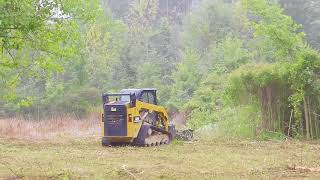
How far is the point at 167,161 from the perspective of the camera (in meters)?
11.2

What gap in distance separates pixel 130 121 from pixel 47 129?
9787 millimetres

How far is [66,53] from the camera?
1149 cm

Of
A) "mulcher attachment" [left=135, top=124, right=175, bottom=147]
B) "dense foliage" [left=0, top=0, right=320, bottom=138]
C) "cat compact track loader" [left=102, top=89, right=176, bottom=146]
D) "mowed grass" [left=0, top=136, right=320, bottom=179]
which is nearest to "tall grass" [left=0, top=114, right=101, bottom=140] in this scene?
"dense foliage" [left=0, top=0, right=320, bottom=138]

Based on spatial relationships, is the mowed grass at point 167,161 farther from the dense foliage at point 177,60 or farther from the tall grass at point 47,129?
the tall grass at point 47,129

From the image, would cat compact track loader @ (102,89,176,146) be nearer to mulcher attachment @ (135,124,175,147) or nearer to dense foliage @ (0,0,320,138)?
mulcher attachment @ (135,124,175,147)

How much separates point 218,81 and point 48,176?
1913 centimetres

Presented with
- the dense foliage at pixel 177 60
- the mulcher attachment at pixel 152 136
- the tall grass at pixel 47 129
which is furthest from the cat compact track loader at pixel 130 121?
the tall grass at pixel 47 129

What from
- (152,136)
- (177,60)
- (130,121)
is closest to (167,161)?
(130,121)

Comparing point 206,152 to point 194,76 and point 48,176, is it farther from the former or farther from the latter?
point 194,76

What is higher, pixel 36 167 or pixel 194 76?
pixel 194 76

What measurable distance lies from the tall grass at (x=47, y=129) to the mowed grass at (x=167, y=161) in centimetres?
477

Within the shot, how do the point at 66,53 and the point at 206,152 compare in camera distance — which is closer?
the point at 66,53

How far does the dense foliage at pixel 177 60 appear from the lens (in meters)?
11.2

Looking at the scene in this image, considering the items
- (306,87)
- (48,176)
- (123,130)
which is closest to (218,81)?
(306,87)
